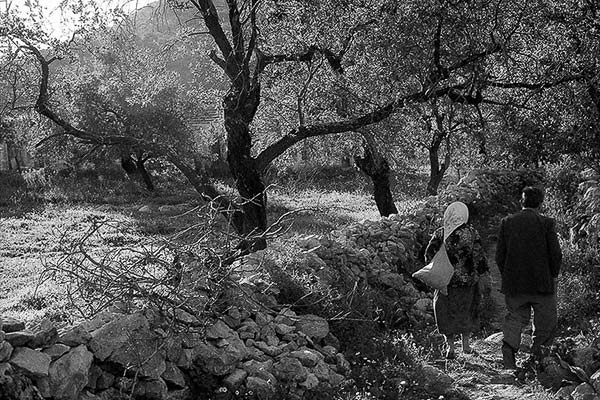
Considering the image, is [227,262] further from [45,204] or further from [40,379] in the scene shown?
[45,204]

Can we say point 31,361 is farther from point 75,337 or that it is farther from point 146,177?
point 146,177

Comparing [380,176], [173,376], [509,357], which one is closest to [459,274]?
[509,357]

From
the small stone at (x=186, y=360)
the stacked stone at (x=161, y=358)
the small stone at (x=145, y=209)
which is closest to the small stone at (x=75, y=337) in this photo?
the stacked stone at (x=161, y=358)

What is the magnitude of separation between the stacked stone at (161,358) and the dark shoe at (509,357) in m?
1.63

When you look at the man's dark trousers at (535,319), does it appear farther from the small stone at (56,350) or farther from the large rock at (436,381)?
the small stone at (56,350)

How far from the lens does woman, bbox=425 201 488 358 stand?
695 cm

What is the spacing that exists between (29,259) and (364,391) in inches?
506

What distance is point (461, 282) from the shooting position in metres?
7.00

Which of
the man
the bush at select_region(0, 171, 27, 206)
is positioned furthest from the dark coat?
the bush at select_region(0, 171, 27, 206)

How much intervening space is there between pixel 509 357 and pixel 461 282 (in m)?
0.88

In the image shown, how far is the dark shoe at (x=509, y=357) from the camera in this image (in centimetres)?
657

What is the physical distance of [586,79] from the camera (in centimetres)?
948

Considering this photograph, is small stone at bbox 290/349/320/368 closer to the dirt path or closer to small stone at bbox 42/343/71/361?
the dirt path

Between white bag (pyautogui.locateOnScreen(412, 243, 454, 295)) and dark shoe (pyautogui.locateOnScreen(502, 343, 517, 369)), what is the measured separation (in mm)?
834
